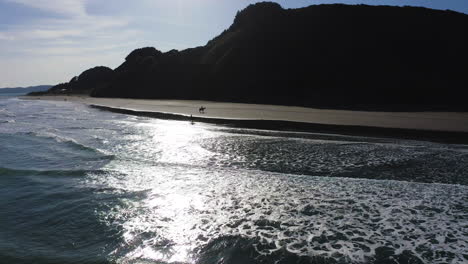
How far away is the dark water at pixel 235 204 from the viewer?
5.43 metres

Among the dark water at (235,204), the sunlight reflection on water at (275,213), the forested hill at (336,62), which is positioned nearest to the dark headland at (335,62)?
the forested hill at (336,62)

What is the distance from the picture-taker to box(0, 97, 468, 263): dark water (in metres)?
5.43

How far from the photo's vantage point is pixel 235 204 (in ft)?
24.8

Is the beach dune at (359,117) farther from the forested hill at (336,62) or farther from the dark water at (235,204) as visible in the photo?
the forested hill at (336,62)

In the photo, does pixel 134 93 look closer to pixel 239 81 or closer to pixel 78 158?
pixel 239 81

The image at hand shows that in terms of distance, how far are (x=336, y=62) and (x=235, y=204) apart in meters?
41.3

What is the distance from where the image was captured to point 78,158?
40.5 ft

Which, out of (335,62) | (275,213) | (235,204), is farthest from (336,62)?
(275,213)

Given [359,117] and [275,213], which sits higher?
[359,117]

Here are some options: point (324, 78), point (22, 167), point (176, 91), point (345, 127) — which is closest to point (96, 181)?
point (22, 167)

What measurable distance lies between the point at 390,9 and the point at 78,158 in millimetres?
51331

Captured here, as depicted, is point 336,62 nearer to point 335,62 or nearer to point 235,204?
point 335,62

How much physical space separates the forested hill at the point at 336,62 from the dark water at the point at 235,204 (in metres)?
23.9

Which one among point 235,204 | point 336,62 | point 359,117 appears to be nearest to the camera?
point 235,204
